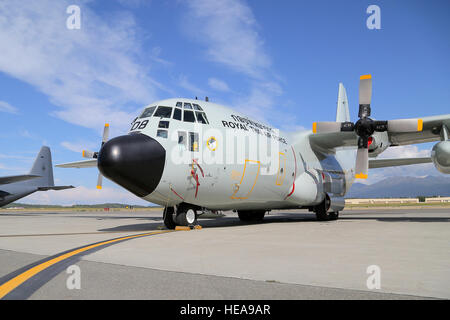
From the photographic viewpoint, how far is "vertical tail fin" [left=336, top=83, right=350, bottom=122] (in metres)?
25.6

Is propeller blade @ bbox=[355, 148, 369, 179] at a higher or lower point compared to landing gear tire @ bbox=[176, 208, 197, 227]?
higher

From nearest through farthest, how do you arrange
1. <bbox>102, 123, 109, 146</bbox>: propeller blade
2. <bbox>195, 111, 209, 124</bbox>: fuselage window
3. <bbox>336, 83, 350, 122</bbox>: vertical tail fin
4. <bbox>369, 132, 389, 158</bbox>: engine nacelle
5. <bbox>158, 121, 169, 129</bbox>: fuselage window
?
<bbox>158, 121, 169, 129</bbox>: fuselage window < <bbox>195, 111, 209, 124</bbox>: fuselage window < <bbox>369, 132, 389, 158</bbox>: engine nacelle < <bbox>102, 123, 109, 146</bbox>: propeller blade < <bbox>336, 83, 350, 122</bbox>: vertical tail fin

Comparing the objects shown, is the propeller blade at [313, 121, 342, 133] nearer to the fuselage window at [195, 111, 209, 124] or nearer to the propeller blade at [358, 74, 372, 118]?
the propeller blade at [358, 74, 372, 118]

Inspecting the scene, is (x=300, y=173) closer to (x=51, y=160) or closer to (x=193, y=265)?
(x=193, y=265)

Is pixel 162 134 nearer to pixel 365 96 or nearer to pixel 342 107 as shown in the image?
pixel 365 96

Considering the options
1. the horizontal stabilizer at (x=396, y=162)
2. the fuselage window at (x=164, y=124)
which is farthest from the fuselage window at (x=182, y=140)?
the horizontal stabilizer at (x=396, y=162)

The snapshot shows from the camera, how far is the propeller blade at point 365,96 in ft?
53.9

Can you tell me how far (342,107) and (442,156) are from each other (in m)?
12.0

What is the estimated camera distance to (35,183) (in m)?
37.7

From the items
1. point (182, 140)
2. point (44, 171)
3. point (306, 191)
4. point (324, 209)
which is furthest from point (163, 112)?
point (44, 171)

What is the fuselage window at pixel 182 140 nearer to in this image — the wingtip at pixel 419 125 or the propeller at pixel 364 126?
the propeller at pixel 364 126

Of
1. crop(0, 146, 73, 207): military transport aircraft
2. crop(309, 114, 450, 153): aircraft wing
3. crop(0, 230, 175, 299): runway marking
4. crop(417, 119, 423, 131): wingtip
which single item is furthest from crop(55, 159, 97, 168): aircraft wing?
crop(417, 119, 423, 131): wingtip

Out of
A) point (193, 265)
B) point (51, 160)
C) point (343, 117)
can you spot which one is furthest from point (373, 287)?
point (51, 160)

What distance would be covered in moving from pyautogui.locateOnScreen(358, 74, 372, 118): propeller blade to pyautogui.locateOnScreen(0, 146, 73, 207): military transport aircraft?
91.1 feet
